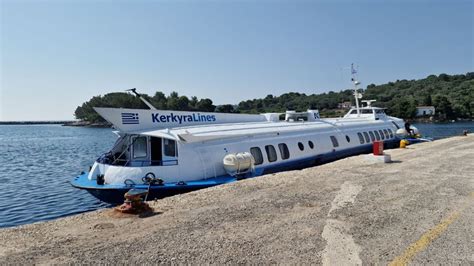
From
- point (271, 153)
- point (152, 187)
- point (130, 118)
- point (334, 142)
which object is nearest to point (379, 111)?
point (334, 142)

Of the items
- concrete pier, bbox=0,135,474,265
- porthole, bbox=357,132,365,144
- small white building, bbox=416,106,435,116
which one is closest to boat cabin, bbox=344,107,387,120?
porthole, bbox=357,132,365,144

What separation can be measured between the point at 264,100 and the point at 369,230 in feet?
368

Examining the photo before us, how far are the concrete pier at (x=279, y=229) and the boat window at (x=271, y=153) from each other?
467cm

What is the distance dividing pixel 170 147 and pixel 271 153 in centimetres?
468

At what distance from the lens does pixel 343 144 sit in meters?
19.3

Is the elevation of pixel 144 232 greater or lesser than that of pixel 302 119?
lesser

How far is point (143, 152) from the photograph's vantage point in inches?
496

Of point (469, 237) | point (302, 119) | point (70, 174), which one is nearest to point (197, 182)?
point (469, 237)

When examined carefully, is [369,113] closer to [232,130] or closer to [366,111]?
[366,111]

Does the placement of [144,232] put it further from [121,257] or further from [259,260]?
[259,260]

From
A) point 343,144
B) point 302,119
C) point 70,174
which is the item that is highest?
point 302,119

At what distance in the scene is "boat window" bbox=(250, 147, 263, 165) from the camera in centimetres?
1407

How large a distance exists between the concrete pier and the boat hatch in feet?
9.47

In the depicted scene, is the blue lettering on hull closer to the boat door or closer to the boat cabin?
the boat door
